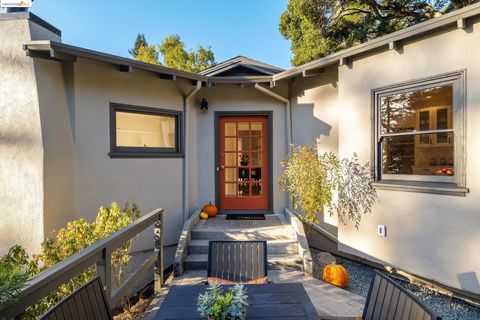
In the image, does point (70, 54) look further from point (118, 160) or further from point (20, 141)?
point (118, 160)

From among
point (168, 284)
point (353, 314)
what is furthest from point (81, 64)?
point (353, 314)

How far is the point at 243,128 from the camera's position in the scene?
618 cm

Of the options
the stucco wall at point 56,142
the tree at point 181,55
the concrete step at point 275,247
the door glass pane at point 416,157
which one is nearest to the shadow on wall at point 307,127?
the door glass pane at point 416,157

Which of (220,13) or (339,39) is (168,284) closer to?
(339,39)

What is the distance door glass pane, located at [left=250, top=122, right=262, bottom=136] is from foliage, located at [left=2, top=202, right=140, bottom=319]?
321 cm

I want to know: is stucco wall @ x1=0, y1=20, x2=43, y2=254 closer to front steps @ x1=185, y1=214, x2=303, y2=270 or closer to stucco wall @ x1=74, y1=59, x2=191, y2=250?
stucco wall @ x1=74, y1=59, x2=191, y2=250

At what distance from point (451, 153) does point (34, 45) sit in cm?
514

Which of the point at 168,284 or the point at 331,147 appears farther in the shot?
the point at 331,147

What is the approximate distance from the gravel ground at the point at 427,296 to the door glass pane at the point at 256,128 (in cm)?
289

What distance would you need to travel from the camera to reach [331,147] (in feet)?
16.5

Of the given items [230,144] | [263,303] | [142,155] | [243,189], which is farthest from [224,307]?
[230,144]

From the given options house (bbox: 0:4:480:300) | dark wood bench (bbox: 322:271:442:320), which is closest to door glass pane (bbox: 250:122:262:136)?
house (bbox: 0:4:480:300)

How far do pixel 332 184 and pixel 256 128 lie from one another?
2.27m

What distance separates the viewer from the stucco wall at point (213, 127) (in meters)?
6.05
